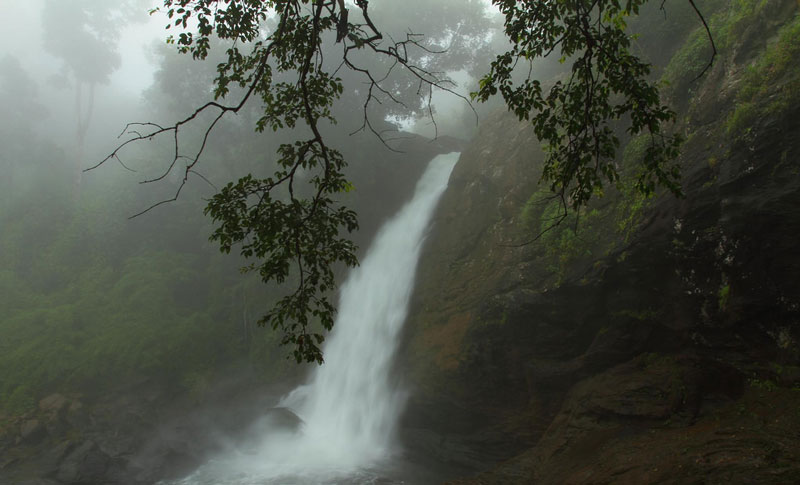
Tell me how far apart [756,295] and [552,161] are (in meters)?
4.04

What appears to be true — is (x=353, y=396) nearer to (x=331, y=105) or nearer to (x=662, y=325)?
(x=662, y=325)

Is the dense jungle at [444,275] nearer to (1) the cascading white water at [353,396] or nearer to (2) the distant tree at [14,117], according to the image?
(1) the cascading white water at [353,396]

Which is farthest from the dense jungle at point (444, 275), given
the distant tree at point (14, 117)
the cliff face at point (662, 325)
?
the distant tree at point (14, 117)

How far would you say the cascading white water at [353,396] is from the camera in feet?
38.5

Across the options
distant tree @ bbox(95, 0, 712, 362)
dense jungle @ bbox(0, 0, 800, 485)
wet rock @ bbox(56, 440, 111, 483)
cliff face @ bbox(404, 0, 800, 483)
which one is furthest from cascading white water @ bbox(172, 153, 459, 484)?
distant tree @ bbox(95, 0, 712, 362)

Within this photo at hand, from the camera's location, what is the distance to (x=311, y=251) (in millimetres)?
4633

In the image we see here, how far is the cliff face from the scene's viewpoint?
19.4 ft

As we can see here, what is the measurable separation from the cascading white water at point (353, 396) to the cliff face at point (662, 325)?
1674 millimetres

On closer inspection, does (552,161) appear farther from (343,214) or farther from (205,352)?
(205,352)

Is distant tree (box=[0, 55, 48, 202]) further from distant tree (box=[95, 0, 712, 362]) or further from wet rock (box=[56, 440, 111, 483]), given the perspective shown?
distant tree (box=[95, 0, 712, 362])

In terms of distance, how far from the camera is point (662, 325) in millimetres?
7445

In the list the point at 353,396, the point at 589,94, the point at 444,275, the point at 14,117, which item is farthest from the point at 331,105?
the point at 14,117

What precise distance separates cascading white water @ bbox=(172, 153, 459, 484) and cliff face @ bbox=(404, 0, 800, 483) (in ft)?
5.49

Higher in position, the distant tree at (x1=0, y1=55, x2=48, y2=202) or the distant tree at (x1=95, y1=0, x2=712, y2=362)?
the distant tree at (x1=0, y1=55, x2=48, y2=202)
